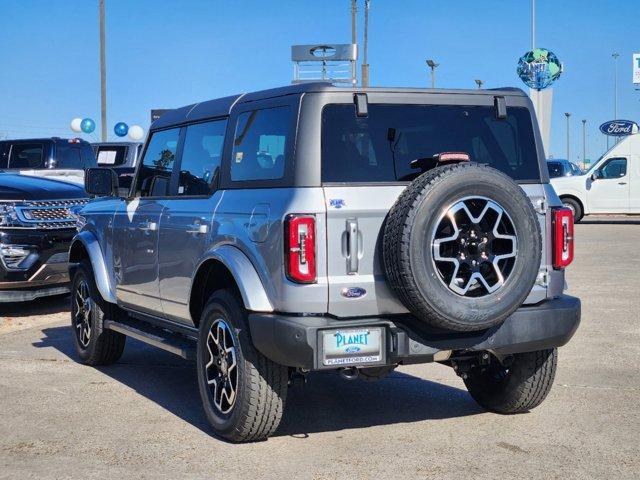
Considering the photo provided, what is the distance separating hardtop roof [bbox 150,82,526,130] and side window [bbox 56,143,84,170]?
9.06m

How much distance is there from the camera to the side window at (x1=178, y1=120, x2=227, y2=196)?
19.7ft

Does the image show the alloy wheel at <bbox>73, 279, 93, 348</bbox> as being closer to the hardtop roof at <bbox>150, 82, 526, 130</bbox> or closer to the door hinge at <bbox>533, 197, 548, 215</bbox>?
the hardtop roof at <bbox>150, 82, 526, 130</bbox>

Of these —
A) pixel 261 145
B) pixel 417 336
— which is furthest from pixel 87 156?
pixel 417 336

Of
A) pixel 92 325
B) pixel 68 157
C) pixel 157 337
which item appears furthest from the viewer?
pixel 68 157

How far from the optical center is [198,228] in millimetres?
5867

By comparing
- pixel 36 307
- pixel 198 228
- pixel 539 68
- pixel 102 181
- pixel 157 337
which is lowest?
pixel 36 307

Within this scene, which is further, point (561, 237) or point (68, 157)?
point (68, 157)

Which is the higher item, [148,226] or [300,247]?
[148,226]

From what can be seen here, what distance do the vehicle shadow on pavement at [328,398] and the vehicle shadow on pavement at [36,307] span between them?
3.36 m

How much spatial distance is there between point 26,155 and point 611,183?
16861 millimetres

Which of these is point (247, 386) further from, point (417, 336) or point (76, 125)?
point (76, 125)

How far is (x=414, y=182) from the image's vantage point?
5027 mm

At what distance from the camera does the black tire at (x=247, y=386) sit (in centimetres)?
524

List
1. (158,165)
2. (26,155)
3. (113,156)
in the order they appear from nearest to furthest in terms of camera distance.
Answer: (158,165) < (26,155) < (113,156)
